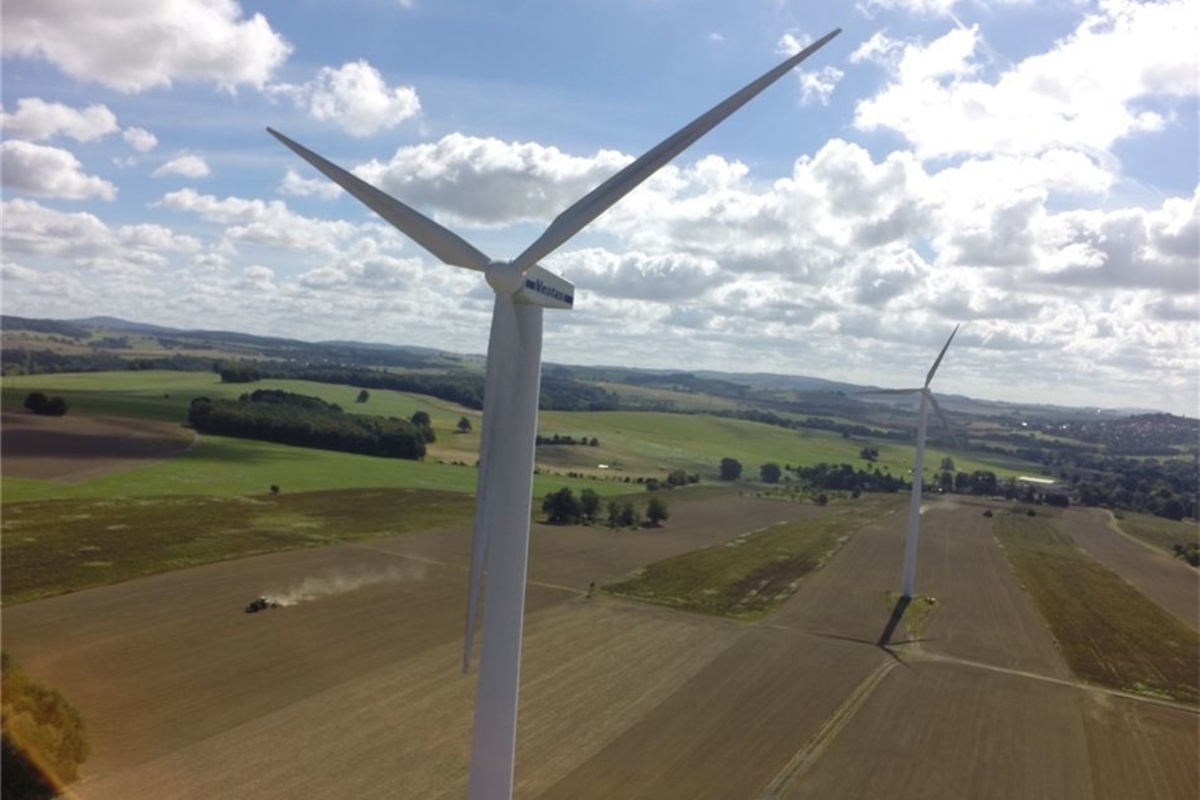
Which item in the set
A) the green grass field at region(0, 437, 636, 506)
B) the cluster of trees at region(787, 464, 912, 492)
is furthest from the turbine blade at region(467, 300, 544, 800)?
the cluster of trees at region(787, 464, 912, 492)

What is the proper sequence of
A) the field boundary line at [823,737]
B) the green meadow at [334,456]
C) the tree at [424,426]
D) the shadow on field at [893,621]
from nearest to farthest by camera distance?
the field boundary line at [823,737] < the shadow on field at [893,621] < the green meadow at [334,456] < the tree at [424,426]

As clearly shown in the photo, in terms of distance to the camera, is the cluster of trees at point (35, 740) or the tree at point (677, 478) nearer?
the cluster of trees at point (35, 740)

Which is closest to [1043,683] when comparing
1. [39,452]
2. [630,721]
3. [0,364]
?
[630,721]

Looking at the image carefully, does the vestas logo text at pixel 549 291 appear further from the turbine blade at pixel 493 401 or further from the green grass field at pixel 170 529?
the green grass field at pixel 170 529

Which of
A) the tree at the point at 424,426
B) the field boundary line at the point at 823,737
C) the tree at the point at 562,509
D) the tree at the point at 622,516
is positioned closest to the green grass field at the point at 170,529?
the tree at the point at 562,509

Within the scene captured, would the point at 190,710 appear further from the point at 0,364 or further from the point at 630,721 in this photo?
the point at 0,364

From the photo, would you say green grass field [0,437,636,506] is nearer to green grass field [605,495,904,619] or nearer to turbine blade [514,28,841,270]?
green grass field [605,495,904,619]

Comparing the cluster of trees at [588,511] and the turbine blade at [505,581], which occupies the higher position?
the turbine blade at [505,581]
